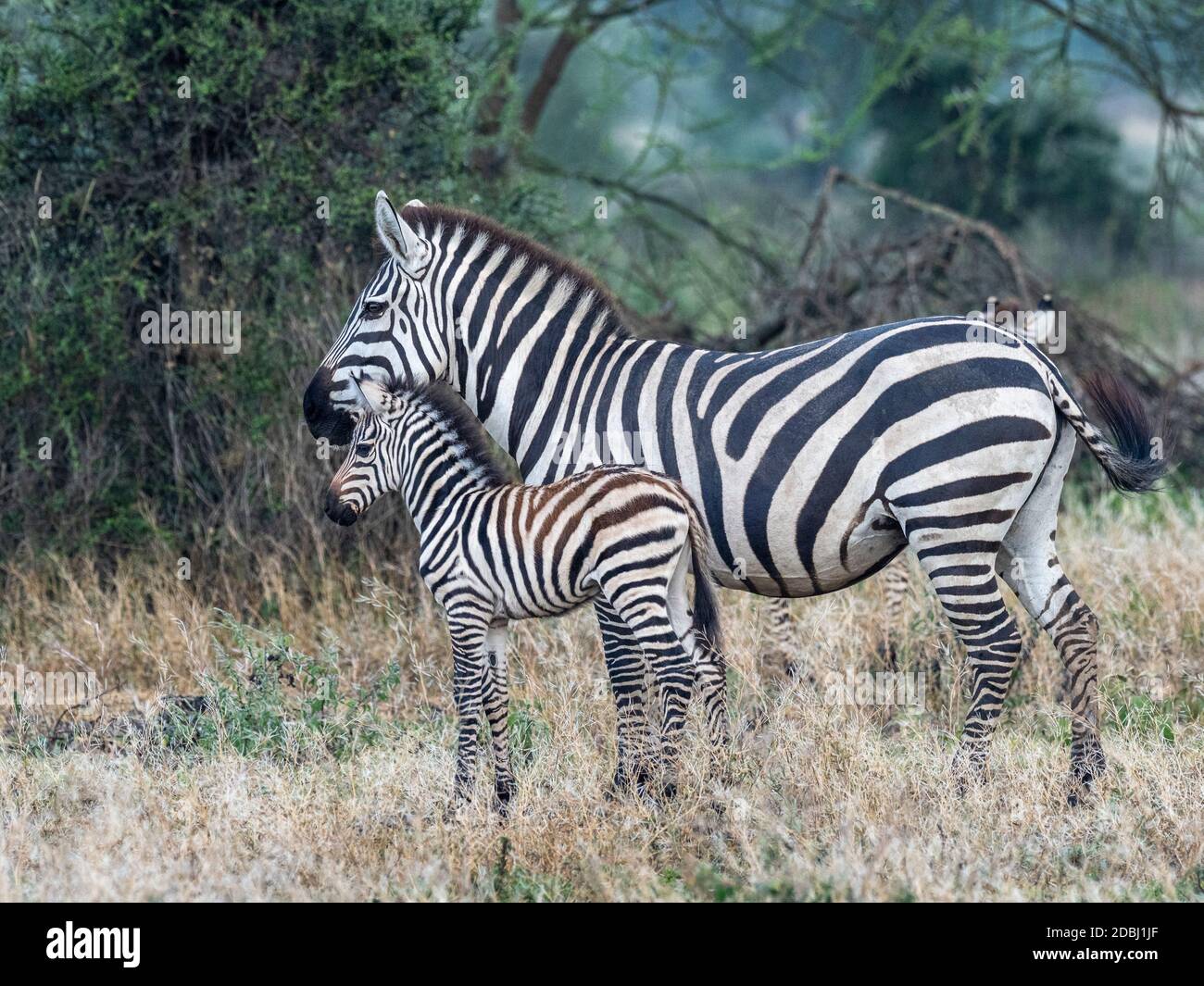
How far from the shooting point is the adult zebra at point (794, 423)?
5.31 metres

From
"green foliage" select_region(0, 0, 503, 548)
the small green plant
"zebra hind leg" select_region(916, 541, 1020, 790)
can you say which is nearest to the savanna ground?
the small green plant

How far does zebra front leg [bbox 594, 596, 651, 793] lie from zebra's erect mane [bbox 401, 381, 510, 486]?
66cm

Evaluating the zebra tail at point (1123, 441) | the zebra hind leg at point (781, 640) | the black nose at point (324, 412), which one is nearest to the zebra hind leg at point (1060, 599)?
the zebra tail at point (1123, 441)

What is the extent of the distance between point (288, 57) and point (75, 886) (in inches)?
214

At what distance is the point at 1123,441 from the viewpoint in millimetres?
5797

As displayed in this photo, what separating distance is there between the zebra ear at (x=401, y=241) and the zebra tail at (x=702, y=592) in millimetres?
1533

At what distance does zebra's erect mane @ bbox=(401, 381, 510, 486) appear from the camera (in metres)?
5.52

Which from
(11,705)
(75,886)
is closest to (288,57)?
(11,705)

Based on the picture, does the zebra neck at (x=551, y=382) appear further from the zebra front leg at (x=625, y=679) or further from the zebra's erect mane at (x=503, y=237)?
the zebra front leg at (x=625, y=679)

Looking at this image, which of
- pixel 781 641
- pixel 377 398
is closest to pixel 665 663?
pixel 377 398

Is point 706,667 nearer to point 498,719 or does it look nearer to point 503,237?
point 498,719

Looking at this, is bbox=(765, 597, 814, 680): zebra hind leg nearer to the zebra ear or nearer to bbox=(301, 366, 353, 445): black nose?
bbox=(301, 366, 353, 445): black nose

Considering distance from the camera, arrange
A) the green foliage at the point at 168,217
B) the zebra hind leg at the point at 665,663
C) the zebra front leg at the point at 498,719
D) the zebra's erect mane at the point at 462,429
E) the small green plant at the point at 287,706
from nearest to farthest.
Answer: the zebra hind leg at the point at 665,663 → the zebra front leg at the point at 498,719 → the zebra's erect mane at the point at 462,429 → the small green plant at the point at 287,706 → the green foliage at the point at 168,217

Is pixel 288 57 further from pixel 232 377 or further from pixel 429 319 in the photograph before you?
pixel 429 319
